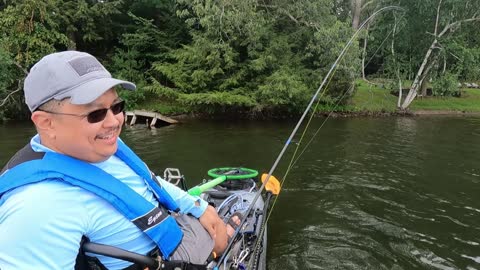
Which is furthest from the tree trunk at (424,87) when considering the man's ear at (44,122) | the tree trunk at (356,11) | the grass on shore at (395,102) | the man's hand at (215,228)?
the man's ear at (44,122)

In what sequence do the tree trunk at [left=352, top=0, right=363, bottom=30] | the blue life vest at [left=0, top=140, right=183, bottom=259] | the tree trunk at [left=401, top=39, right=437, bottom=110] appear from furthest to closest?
the tree trunk at [left=352, top=0, right=363, bottom=30] < the tree trunk at [left=401, top=39, right=437, bottom=110] < the blue life vest at [left=0, top=140, right=183, bottom=259]

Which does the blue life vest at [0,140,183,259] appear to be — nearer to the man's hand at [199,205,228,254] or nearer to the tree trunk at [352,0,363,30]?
the man's hand at [199,205,228,254]

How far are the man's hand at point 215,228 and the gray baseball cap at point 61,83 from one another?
131 cm

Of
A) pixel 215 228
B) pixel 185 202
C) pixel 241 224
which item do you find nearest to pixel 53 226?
pixel 185 202

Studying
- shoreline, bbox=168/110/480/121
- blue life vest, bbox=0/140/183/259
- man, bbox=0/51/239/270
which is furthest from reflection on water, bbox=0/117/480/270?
man, bbox=0/51/239/270

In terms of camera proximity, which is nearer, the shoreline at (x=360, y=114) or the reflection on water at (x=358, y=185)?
the reflection on water at (x=358, y=185)

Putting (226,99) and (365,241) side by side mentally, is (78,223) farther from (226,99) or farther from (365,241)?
(226,99)

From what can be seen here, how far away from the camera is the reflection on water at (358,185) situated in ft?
18.6

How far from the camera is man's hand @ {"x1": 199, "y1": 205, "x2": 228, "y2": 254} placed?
2812 mm

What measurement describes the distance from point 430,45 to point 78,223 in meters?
22.7

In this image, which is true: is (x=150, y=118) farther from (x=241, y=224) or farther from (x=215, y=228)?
(x=215, y=228)

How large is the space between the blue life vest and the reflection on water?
333 centimetres

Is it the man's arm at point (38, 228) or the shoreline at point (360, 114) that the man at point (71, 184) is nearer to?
the man's arm at point (38, 228)

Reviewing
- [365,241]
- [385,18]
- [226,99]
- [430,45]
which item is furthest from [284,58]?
[365,241]
